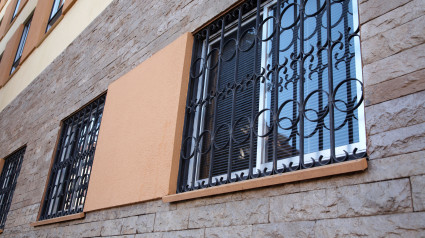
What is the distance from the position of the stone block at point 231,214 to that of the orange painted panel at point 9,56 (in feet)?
34.8

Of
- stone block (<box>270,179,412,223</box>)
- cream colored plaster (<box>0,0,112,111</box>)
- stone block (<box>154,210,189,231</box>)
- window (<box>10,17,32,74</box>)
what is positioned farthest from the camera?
window (<box>10,17,32,74</box>)

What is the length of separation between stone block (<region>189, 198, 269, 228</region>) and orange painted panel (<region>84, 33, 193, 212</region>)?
22.3 inches

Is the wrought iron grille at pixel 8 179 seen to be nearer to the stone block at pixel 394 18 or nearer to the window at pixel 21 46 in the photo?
the window at pixel 21 46

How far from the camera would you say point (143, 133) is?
475 cm

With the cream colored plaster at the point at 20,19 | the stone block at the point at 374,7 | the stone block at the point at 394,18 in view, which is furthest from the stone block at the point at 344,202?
the cream colored plaster at the point at 20,19

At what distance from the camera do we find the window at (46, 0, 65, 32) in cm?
959

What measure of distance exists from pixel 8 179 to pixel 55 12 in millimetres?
4002

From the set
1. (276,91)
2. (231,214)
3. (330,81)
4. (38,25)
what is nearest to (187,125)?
(276,91)

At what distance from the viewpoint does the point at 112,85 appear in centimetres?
584

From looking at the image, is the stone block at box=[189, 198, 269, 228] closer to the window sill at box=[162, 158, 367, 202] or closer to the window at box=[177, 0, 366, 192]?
the window sill at box=[162, 158, 367, 202]

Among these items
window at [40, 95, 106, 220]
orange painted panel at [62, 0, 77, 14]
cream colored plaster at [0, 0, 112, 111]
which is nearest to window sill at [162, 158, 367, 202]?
window at [40, 95, 106, 220]

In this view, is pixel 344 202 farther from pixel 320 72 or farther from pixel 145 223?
pixel 145 223

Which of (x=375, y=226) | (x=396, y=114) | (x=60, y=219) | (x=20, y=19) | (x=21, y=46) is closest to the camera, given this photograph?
(x=375, y=226)

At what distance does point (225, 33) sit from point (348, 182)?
8.06ft
